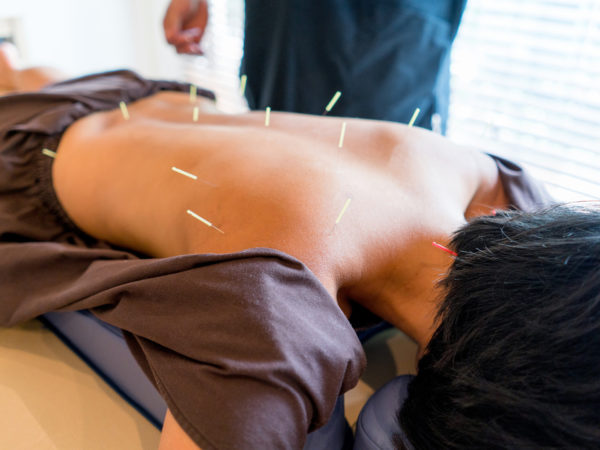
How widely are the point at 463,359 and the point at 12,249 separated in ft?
2.63

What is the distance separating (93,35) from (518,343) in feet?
9.12

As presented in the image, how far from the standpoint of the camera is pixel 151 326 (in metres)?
0.63

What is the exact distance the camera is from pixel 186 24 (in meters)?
1.47

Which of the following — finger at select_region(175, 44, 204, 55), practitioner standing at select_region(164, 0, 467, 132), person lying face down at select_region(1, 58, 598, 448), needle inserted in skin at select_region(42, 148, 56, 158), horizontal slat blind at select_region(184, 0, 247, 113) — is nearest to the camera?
person lying face down at select_region(1, 58, 598, 448)

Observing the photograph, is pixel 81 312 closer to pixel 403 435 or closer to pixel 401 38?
pixel 403 435

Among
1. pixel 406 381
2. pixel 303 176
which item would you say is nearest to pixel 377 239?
pixel 303 176

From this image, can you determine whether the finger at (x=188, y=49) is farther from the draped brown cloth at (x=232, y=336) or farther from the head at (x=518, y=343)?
the head at (x=518, y=343)

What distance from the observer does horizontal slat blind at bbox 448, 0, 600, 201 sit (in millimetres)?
1519

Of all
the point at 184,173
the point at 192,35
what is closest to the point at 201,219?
the point at 184,173

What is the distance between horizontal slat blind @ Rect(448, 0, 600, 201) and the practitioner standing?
0.36m

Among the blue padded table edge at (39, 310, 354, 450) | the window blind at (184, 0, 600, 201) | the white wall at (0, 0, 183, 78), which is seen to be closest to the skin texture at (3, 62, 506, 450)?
the blue padded table edge at (39, 310, 354, 450)

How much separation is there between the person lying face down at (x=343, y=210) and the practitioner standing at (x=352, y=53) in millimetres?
295

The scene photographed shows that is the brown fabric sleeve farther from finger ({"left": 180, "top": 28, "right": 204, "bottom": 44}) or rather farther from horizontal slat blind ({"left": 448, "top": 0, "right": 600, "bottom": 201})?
horizontal slat blind ({"left": 448, "top": 0, "right": 600, "bottom": 201})

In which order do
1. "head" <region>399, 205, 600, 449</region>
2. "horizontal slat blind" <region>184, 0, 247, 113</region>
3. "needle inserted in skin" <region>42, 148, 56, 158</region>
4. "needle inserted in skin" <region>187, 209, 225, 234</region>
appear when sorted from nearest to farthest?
"head" <region>399, 205, 600, 449</region>
"needle inserted in skin" <region>187, 209, 225, 234</region>
"needle inserted in skin" <region>42, 148, 56, 158</region>
"horizontal slat blind" <region>184, 0, 247, 113</region>
